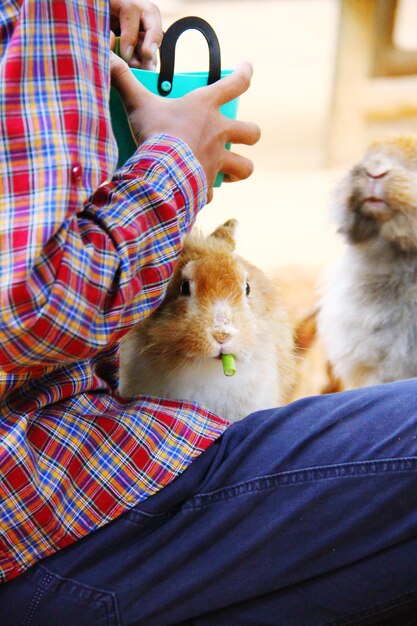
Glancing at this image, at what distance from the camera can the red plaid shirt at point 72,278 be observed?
74cm

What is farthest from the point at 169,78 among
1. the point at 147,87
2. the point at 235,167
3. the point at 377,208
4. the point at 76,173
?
the point at 377,208

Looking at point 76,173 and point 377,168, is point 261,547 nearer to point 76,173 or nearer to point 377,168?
point 76,173

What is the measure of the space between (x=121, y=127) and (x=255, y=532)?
0.54 metres

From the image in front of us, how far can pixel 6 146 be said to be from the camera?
29.1 inches

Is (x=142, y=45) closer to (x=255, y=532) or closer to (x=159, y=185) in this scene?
(x=159, y=185)

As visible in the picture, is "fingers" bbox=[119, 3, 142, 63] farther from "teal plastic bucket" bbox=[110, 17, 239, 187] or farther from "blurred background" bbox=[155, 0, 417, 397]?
"blurred background" bbox=[155, 0, 417, 397]

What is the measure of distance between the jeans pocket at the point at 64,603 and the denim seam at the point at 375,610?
0.91 ft

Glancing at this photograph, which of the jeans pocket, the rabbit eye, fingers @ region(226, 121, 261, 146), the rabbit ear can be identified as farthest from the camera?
the rabbit ear

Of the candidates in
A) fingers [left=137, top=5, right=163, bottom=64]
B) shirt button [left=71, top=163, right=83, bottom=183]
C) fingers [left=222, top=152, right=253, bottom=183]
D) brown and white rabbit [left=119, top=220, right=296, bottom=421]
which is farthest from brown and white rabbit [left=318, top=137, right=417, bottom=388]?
shirt button [left=71, top=163, right=83, bottom=183]

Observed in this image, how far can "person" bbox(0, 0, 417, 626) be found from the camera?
80 centimetres

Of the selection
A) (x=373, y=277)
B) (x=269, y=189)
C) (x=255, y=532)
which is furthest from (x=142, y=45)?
(x=269, y=189)

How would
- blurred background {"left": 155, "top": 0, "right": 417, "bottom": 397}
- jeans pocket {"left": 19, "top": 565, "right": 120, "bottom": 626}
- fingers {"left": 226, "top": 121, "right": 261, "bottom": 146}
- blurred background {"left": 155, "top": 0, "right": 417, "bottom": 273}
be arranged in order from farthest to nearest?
blurred background {"left": 155, "top": 0, "right": 417, "bottom": 273}
blurred background {"left": 155, "top": 0, "right": 417, "bottom": 397}
fingers {"left": 226, "top": 121, "right": 261, "bottom": 146}
jeans pocket {"left": 19, "top": 565, "right": 120, "bottom": 626}

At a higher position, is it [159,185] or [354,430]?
[159,185]

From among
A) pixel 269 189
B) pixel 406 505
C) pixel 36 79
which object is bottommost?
pixel 269 189
